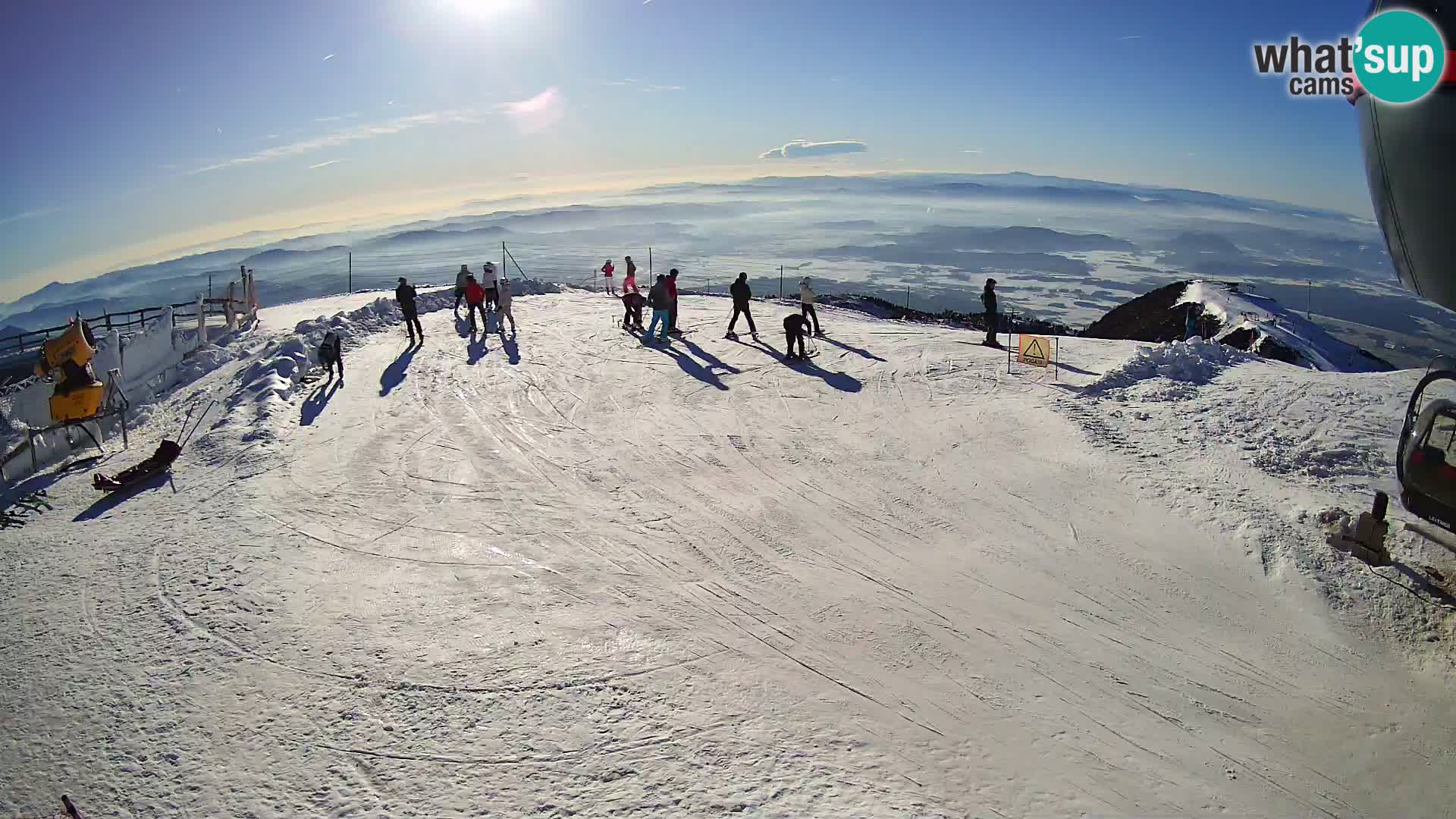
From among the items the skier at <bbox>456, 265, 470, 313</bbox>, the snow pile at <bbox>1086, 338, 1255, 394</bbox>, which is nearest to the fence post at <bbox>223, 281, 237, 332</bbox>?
the skier at <bbox>456, 265, 470, 313</bbox>

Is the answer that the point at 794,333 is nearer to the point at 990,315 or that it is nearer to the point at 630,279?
the point at 990,315

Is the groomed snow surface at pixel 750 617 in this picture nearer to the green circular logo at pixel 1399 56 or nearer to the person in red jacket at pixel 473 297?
the green circular logo at pixel 1399 56

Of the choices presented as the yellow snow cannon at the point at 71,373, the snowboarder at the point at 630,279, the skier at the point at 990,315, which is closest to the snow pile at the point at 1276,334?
the skier at the point at 990,315

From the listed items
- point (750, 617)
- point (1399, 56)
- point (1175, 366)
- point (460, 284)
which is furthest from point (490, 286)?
point (1399, 56)

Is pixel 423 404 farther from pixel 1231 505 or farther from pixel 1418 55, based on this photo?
pixel 1418 55

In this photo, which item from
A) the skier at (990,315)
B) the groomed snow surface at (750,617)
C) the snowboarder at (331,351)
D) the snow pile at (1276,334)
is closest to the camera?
the groomed snow surface at (750,617)
